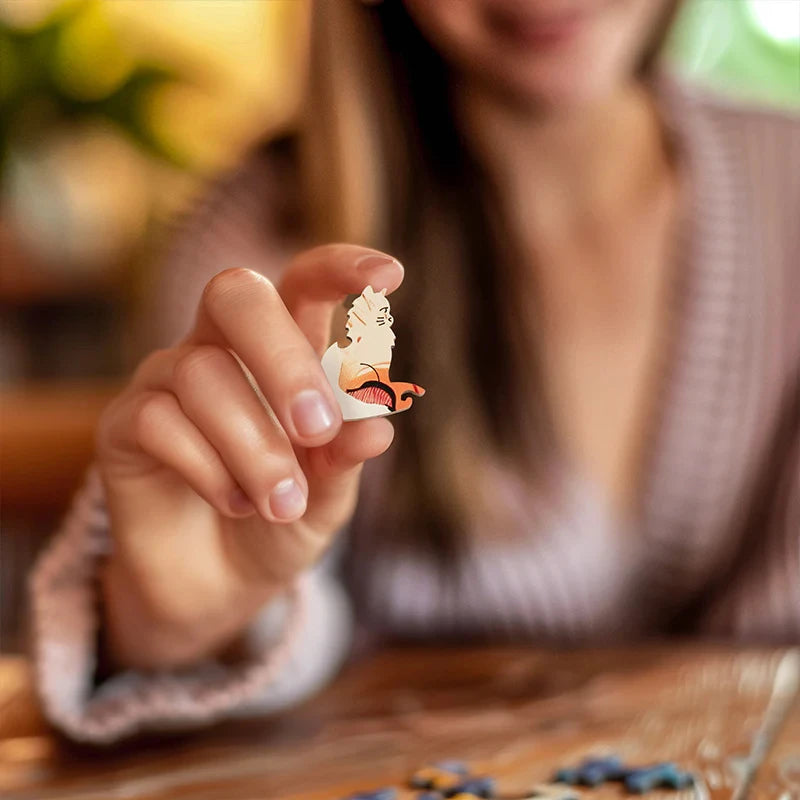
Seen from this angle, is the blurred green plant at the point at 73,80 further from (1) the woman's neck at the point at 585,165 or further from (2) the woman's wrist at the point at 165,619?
(2) the woman's wrist at the point at 165,619

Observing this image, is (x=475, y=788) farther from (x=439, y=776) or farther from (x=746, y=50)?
(x=746, y=50)

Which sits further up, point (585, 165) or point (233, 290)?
point (585, 165)

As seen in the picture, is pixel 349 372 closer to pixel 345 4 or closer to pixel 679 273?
pixel 345 4

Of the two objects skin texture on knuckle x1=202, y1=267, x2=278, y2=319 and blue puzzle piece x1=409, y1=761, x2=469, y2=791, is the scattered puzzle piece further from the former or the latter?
skin texture on knuckle x1=202, y1=267, x2=278, y2=319

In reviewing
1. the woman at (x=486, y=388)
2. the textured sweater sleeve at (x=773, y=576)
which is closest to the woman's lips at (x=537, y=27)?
the woman at (x=486, y=388)

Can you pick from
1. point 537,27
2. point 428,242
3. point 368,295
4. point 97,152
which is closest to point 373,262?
point 368,295

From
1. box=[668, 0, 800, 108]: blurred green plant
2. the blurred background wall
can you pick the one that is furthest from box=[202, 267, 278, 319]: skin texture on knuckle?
box=[668, 0, 800, 108]: blurred green plant
